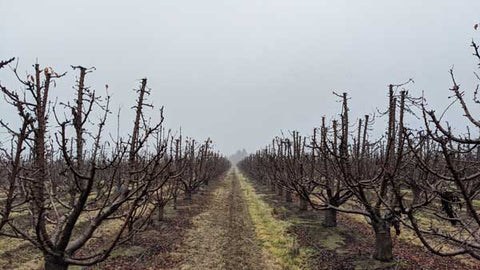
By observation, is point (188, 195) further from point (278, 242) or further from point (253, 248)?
point (253, 248)

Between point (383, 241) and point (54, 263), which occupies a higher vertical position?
point (54, 263)

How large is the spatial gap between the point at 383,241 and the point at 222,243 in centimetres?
708

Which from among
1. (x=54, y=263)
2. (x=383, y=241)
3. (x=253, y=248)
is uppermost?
(x=54, y=263)

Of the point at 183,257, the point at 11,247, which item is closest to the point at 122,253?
the point at 183,257

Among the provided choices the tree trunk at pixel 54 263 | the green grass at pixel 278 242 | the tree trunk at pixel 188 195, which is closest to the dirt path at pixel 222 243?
the green grass at pixel 278 242

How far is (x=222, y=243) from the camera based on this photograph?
14891 mm

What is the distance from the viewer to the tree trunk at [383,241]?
10.7 meters

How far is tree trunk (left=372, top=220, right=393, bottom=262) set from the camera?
35.2ft

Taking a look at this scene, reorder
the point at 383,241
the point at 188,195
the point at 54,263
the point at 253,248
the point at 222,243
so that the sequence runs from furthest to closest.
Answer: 1. the point at 188,195
2. the point at 222,243
3. the point at 253,248
4. the point at 383,241
5. the point at 54,263

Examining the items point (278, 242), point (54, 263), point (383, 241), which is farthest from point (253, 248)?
point (54, 263)

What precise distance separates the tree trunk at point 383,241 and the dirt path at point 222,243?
4.10 metres

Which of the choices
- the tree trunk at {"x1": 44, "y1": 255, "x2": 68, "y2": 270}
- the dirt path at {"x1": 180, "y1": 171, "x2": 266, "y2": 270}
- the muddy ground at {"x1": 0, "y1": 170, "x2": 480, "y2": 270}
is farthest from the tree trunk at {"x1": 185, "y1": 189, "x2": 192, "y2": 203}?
the tree trunk at {"x1": 44, "y1": 255, "x2": 68, "y2": 270}

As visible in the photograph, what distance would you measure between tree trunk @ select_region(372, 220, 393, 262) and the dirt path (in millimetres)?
4102

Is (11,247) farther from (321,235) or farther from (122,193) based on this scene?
(321,235)
